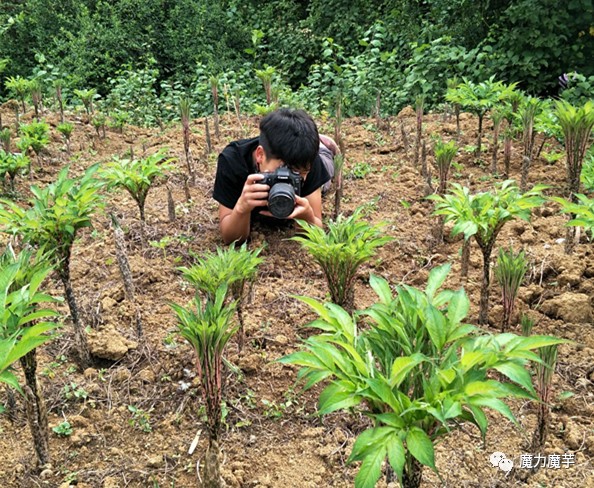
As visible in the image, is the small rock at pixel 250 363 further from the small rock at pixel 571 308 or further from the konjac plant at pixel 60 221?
the small rock at pixel 571 308

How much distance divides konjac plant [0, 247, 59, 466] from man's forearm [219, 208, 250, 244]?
157 centimetres

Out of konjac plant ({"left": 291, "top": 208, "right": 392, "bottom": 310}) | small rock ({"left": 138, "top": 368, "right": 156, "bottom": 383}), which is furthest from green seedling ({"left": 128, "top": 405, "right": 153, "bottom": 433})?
konjac plant ({"left": 291, "top": 208, "right": 392, "bottom": 310})

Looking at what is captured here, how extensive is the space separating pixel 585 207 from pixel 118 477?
238 cm

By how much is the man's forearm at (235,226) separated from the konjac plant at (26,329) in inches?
61.7

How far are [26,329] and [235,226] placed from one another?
6.81ft

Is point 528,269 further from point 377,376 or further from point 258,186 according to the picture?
point 377,376

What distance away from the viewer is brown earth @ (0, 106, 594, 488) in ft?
7.60

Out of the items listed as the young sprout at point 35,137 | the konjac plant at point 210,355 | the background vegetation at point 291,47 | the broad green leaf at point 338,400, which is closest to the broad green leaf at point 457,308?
the broad green leaf at point 338,400

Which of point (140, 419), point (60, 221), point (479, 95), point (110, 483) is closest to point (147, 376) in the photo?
point (140, 419)

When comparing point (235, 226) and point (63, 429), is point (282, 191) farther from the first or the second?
point (63, 429)

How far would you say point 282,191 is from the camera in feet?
11.0

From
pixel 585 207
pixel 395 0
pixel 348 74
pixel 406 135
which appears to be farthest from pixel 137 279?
pixel 395 0

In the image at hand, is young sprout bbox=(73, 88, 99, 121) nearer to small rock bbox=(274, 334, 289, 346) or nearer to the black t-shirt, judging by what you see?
the black t-shirt

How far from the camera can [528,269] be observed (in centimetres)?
351
